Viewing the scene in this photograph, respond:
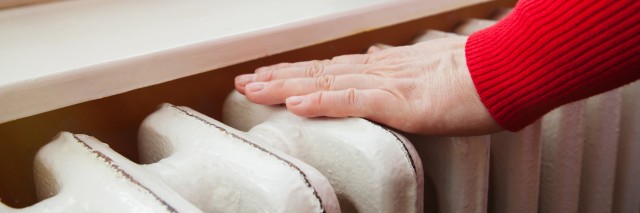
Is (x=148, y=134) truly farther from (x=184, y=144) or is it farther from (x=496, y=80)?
(x=496, y=80)

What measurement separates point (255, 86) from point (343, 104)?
0.09m

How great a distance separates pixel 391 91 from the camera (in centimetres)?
52

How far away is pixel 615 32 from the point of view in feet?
1.44

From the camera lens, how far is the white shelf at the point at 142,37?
1.52ft

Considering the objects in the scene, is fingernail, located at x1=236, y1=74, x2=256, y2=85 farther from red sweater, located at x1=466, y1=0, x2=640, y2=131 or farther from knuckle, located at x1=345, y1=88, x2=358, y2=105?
red sweater, located at x1=466, y1=0, x2=640, y2=131

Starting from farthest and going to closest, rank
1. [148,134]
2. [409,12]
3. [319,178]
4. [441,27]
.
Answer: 1. [441,27]
2. [409,12]
3. [148,134]
4. [319,178]

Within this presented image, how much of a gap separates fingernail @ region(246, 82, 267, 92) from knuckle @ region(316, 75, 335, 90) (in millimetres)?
52

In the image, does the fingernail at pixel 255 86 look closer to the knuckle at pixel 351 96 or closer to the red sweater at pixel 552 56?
the knuckle at pixel 351 96

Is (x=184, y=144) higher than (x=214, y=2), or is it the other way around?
(x=214, y=2)

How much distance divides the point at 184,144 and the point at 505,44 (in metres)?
0.29

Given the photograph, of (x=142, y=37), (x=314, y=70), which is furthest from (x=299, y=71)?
(x=142, y=37)

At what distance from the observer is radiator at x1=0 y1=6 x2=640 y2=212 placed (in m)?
0.41

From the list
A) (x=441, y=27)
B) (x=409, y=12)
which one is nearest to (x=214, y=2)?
(x=409, y=12)

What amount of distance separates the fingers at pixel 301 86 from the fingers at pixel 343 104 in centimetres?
2
